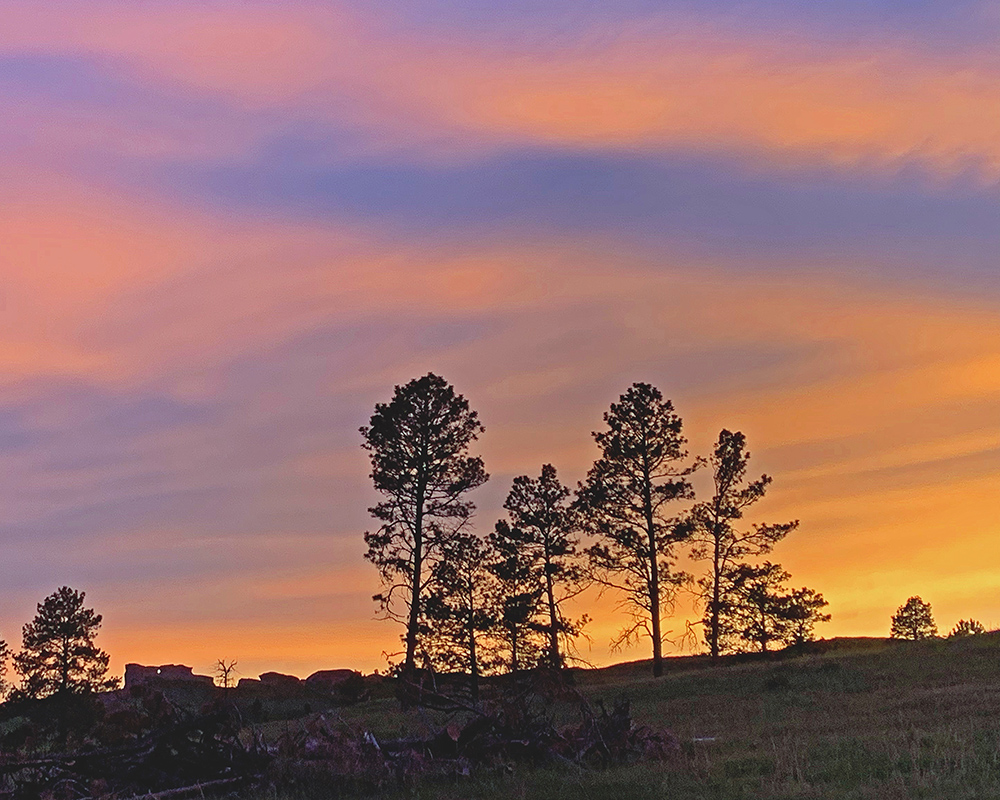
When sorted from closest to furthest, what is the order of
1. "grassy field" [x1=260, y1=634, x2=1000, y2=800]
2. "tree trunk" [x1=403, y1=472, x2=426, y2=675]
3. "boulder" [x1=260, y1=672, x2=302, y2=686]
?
"grassy field" [x1=260, y1=634, x2=1000, y2=800], "tree trunk" [x1=403, y1=472, x2=426, y2=675], "boulder" [x1=260, y1=672, x2=302, y2=686]

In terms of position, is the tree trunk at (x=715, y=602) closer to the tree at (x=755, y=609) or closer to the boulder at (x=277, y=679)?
the tree at (x=755, y=609)

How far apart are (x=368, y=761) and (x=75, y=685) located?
41957 mm

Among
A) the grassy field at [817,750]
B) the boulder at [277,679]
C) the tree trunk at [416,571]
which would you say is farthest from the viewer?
the boulder at [277,679]

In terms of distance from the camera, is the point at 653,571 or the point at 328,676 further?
the point at 328,676

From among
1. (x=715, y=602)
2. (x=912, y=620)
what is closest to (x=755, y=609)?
(x=715, y=602)

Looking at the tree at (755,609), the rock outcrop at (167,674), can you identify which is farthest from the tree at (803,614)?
the rock outcrop at (167,674)

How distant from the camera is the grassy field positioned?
1098cm

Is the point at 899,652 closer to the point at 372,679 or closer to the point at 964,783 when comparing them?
the point at 372,679

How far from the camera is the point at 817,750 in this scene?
1323 cm

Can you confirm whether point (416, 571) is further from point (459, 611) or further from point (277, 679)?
point (277, 679)

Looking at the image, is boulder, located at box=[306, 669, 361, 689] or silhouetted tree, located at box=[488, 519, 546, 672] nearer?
silhouetted tree, located at box=[488, 519, 546, 672]

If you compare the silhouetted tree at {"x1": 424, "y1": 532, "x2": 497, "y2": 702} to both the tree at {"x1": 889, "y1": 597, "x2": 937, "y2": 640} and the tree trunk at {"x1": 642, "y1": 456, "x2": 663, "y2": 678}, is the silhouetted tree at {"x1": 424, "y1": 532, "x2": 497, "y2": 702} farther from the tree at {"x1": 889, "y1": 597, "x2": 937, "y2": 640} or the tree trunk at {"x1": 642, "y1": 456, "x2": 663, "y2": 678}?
the tree at {"x1": 889, "y1": 597, "x2": 937, "y2": 640}

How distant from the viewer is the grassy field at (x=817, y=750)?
11.0 m

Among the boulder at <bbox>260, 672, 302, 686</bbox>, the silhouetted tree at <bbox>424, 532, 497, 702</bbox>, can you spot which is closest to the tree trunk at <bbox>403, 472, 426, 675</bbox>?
the silhouetted tree at <bbox>424, 532, 497, 702</bbox>
